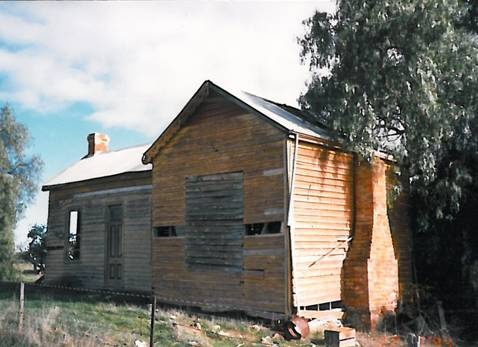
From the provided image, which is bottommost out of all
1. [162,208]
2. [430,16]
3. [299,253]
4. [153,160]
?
[299,253]

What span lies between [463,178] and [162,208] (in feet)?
29.3

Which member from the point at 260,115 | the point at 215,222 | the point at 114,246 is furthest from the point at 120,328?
the point at 114,246

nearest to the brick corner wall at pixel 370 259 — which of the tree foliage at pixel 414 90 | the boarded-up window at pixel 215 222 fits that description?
the tree foliage at pixel 414 90

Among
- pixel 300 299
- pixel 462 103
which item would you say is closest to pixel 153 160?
pixel 300 299

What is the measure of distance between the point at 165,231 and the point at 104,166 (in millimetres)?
7152

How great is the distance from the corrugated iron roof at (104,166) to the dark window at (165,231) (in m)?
2.92

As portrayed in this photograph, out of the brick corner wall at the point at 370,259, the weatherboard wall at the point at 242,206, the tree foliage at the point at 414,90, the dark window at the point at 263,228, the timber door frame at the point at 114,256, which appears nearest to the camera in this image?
the weatherboard wall at the point at 242,206

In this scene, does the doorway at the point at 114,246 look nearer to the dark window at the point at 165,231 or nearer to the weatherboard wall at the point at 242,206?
the dark window at the point at 165,231

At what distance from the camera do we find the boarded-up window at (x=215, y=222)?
14.3 meters

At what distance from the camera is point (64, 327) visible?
10.8m

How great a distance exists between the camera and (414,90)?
1498 centimetres

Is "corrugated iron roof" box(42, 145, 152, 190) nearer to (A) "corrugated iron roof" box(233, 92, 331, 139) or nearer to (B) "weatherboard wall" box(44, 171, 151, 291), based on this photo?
(B) "weatherboard wall" box(44, 171, 151, 291)

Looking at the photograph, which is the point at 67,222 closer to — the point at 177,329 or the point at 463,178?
the point at 177,329

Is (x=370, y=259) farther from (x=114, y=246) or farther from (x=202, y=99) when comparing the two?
(x=114, y=246)
